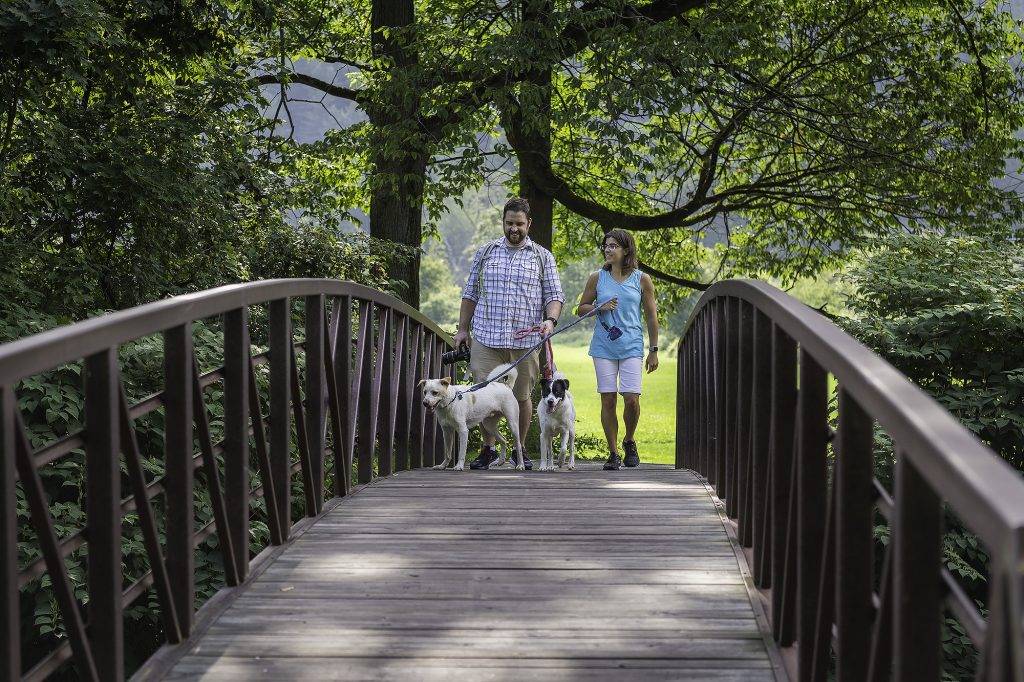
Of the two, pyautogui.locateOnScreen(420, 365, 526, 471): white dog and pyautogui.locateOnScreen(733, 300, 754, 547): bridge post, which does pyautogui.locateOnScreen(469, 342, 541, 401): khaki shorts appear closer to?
pyautogui.locateOnScreen(420, 365, 526, 471): white dog

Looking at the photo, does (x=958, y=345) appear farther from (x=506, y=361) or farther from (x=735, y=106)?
(x=735, y=106)

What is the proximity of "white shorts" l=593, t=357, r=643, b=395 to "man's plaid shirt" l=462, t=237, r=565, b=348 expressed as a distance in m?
0.56

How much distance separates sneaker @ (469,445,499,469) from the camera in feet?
27.6

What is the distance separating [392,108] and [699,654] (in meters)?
10.2

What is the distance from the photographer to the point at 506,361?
809 cm

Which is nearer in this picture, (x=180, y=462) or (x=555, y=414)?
(x=180, y=462)

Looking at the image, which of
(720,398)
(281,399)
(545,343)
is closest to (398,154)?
(545,343)

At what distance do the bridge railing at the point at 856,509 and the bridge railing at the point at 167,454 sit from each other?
5.64 ft

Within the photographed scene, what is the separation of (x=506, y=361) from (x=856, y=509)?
5508mm

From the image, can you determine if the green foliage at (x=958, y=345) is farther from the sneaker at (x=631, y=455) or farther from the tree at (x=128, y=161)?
the tree at (x=128, y=161)

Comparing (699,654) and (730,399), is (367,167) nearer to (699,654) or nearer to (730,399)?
(730,399)

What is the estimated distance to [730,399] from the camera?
5402mm

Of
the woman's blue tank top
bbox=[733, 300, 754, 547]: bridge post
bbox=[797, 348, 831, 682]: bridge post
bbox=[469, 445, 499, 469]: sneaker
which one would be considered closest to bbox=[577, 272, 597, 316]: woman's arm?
the woman's blue tank top

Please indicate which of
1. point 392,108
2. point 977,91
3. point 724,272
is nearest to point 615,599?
point 392,108
